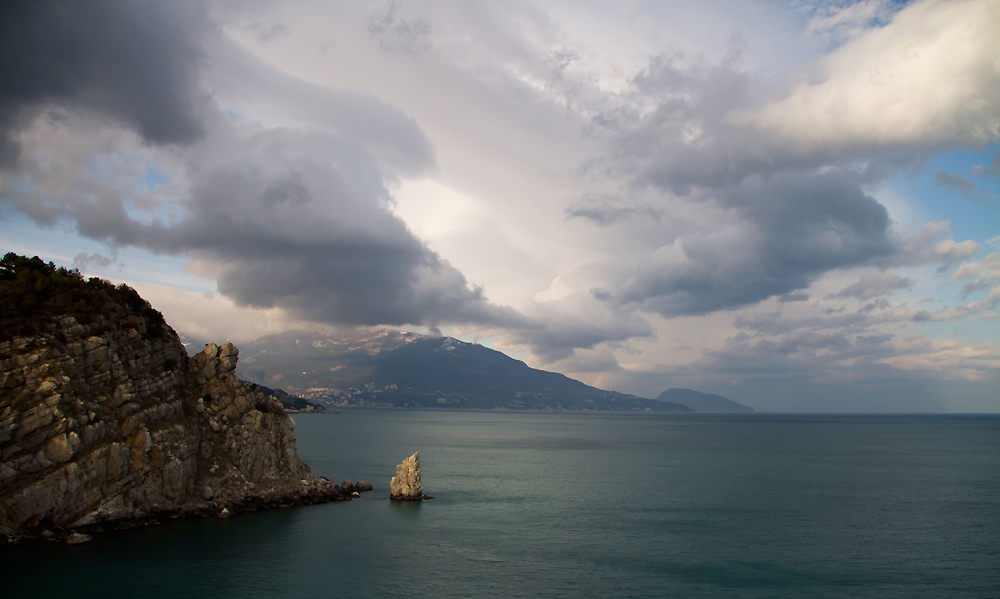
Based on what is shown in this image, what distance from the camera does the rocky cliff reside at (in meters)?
49.4

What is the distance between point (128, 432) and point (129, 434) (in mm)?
213

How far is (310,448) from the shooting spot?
144m

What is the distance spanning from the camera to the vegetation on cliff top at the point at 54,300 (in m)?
55.4

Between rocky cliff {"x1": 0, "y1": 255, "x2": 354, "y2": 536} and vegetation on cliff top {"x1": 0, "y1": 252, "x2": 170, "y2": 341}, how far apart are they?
0.29m

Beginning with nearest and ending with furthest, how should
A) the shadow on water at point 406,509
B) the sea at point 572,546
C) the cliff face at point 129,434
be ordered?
the sea at point 572,546
the cliff face at point 129,434
the shadow on water at point 406,509

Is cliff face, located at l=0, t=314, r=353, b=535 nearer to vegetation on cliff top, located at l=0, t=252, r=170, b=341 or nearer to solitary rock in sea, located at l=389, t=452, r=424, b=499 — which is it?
vegetation on cliff top, located at l=0, t=252, r=170, b=341

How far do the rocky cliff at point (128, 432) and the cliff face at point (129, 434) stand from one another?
0.34 ft

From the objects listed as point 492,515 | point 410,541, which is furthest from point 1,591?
point 492,515

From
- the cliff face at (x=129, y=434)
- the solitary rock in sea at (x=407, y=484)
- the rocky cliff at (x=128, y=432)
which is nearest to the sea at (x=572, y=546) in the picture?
the solitary rock in sea at (x=407, y=484)

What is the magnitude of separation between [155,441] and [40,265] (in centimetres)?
2548

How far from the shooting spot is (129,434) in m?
56.5

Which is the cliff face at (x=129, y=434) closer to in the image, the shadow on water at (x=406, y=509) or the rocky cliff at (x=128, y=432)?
the rocky cliff at (x=128, y=432)

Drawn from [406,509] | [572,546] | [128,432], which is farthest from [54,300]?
[572,546]

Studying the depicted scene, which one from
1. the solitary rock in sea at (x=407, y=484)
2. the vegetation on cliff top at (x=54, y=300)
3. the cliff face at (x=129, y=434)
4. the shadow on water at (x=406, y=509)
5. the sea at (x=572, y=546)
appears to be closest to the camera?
the sea at (x=572, y=546)
